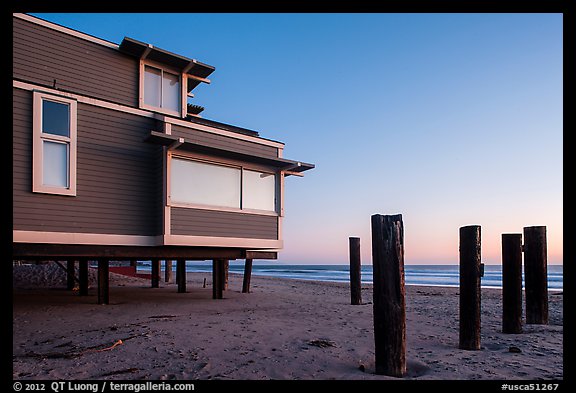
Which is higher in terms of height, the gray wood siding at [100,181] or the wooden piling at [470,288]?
the gray wood siding at [100,181]

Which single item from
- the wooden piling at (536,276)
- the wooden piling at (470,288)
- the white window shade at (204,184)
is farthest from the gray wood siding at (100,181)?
the wooden piling at (536,276)

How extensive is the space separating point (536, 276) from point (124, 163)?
417 inches

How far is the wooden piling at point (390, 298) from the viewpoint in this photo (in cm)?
600

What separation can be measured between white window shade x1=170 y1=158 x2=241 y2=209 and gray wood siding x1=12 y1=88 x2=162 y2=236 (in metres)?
0.49

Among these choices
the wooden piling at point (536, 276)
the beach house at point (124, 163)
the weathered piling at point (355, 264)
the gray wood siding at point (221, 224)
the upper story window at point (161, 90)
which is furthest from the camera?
the weathered piling at point (355, 264)

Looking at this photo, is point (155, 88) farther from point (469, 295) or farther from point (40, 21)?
point (469, 295)

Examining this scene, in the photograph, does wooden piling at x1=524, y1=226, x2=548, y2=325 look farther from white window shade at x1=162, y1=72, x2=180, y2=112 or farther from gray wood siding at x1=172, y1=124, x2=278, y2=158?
white window shade at x1=162, y1=72, x2=180, y2=112

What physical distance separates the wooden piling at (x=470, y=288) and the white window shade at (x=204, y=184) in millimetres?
7582

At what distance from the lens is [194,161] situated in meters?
13.1

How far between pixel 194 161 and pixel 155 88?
9.01 ft

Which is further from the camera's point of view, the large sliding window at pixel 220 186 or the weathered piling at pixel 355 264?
the weathered piling at pixel 355 264

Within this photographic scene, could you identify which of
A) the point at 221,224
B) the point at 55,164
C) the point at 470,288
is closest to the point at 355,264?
the point at 221,224

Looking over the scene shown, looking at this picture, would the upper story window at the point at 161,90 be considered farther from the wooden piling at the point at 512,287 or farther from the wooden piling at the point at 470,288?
the wooden piling at the point at 512,287
